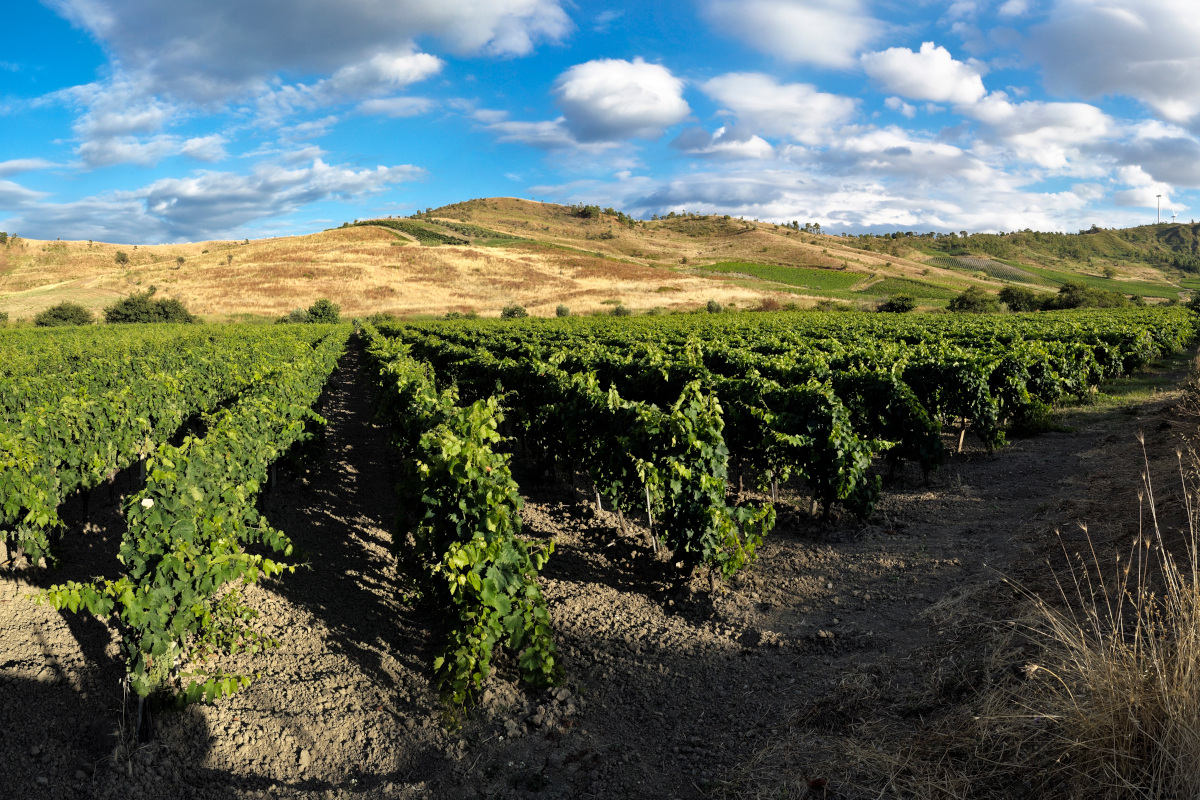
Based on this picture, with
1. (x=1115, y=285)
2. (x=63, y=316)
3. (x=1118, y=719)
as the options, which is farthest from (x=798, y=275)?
(x=1118, y=719)

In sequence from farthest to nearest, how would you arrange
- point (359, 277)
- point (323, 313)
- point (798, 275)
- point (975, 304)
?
point (798, 275) < point (359, 277) < point (975, 304) < point (323, 313)

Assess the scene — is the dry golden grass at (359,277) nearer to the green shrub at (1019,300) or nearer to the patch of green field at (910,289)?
the patch of green field at (910,289)

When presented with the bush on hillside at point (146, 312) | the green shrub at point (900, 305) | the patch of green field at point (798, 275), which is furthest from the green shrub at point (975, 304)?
the bush on hillside at point (146, 312)

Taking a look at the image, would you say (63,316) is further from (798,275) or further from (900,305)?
(798,275)

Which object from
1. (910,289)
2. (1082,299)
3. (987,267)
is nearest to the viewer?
(1082,299)

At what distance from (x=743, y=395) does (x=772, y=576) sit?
3.24 m

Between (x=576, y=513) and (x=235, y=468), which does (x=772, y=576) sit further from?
(x=235, y=468)

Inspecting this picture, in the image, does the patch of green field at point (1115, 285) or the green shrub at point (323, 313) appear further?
the patch of green field at point (1115, 285)

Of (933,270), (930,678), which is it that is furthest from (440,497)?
(933,270)

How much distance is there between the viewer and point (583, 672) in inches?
220

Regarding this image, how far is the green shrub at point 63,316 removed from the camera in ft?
192

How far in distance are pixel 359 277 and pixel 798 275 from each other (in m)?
70.7

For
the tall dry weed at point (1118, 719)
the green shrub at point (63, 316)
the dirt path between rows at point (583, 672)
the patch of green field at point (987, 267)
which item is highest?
the patch of green field at point (987, 267)

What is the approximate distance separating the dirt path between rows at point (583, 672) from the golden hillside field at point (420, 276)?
2576 inches
